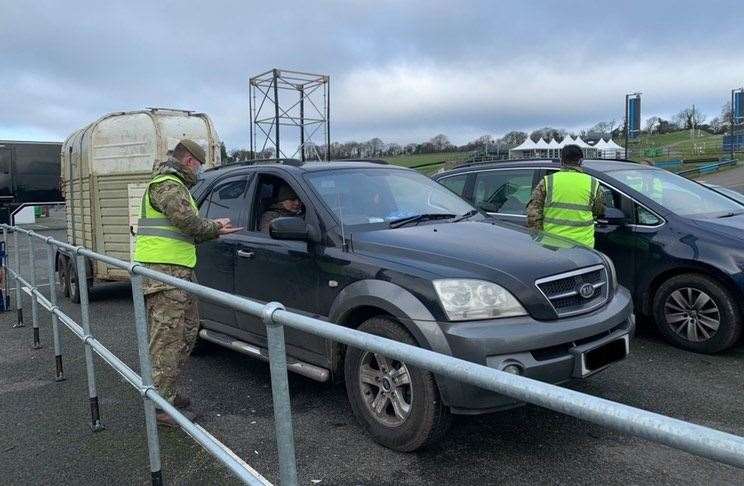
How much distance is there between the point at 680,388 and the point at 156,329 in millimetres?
3828

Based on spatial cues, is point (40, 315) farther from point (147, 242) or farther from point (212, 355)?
point (147, 242)

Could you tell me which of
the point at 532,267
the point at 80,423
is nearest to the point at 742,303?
the point at 532,267

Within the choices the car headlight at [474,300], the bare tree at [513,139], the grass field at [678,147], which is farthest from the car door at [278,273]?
the bare tree at [513,139]

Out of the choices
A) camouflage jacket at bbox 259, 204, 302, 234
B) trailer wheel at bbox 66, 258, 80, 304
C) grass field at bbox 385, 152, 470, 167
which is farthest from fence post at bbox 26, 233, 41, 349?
grass field at bbox 385, 152, 470, 167

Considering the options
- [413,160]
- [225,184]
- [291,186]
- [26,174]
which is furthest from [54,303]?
[413,160]

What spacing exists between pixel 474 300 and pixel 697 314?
3.02 metres

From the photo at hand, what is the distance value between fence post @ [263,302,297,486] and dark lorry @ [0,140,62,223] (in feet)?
65.2

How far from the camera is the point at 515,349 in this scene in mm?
3230

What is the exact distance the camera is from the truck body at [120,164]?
8453 mm

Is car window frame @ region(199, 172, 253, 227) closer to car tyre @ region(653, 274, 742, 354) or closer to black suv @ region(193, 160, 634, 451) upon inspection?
black suv @ region(193, 160, 634, 451)

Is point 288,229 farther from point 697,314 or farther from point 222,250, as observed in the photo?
point 697,314

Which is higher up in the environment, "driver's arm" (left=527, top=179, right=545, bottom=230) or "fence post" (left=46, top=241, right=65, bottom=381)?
"driver's arm" (left=527, top=179, right=545, bottom=230)

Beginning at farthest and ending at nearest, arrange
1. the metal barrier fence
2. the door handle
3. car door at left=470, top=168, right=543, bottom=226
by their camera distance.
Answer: car door at left=470, top=168, right=543, bottom=226 → the door handle → the metal barrier fence

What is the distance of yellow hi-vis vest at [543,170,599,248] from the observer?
5.51 m
